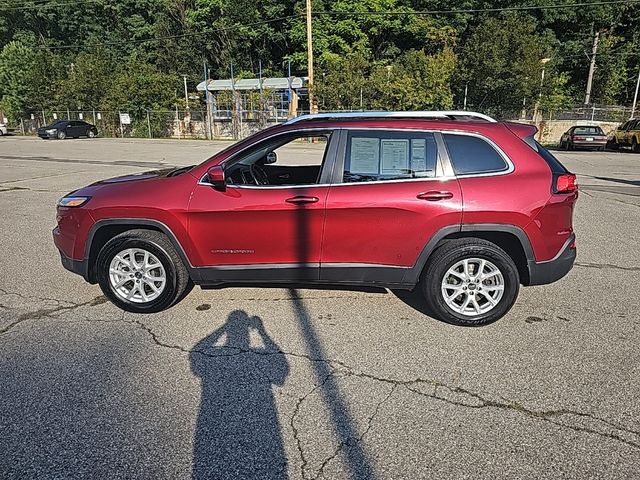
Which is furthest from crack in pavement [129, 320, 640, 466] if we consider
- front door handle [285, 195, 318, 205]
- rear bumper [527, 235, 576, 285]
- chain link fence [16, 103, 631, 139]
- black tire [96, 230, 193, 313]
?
chain link fence [16, 103, 631, 139]

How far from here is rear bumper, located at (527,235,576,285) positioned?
390 centimetres

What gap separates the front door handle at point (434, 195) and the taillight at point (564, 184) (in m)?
0.92

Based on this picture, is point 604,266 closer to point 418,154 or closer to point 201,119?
point 418,154

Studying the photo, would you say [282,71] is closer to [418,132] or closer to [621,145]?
[621,145]

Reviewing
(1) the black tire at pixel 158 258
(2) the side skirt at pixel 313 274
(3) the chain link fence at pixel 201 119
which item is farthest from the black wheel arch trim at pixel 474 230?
(3) the chain link fence at pixel 201 119

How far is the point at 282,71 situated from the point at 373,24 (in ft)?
41.5

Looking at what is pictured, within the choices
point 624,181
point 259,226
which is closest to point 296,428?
point 259,226

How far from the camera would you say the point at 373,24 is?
45562mm

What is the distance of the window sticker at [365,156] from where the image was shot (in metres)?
3.93

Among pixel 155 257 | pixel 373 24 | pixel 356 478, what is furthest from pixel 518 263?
pixel 373 24

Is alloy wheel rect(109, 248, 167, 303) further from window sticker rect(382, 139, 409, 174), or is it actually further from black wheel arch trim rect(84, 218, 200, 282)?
window sticker rect(382, 139, 409, 174)

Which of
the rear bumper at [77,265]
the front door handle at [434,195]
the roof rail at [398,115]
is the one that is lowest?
the rear bumper at [77,265]

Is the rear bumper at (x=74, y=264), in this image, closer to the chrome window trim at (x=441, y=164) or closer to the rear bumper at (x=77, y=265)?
the rear bumper at (x=77, y=265)

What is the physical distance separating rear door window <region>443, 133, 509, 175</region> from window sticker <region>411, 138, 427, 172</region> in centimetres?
19
